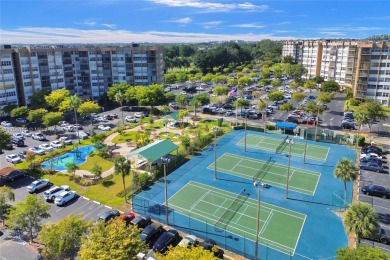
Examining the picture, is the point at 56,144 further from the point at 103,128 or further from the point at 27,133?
the point at 103,128

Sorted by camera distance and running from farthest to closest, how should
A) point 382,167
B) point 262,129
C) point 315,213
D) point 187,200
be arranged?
1. point 262,129
2. point 382,167
3. point 187,200
4. point 315,213

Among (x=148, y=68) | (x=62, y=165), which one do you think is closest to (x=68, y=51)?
(x=148, y=68)

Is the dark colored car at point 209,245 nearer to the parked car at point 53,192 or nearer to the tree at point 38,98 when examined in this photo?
the parked car at point 53,192

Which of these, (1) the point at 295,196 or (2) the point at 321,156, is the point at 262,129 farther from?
(1) the point at 295,196

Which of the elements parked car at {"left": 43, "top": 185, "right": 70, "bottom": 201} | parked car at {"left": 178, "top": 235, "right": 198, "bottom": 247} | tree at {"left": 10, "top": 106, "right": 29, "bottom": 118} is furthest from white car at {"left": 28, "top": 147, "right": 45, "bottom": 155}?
parked car at {"left": 178, "top": 235, "right": 198, "bottom": 247}

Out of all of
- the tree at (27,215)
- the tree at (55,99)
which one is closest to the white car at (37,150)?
the tree at (55,99)

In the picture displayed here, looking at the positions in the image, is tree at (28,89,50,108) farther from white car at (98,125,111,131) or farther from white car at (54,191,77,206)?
white car at (54,191,77,206)
